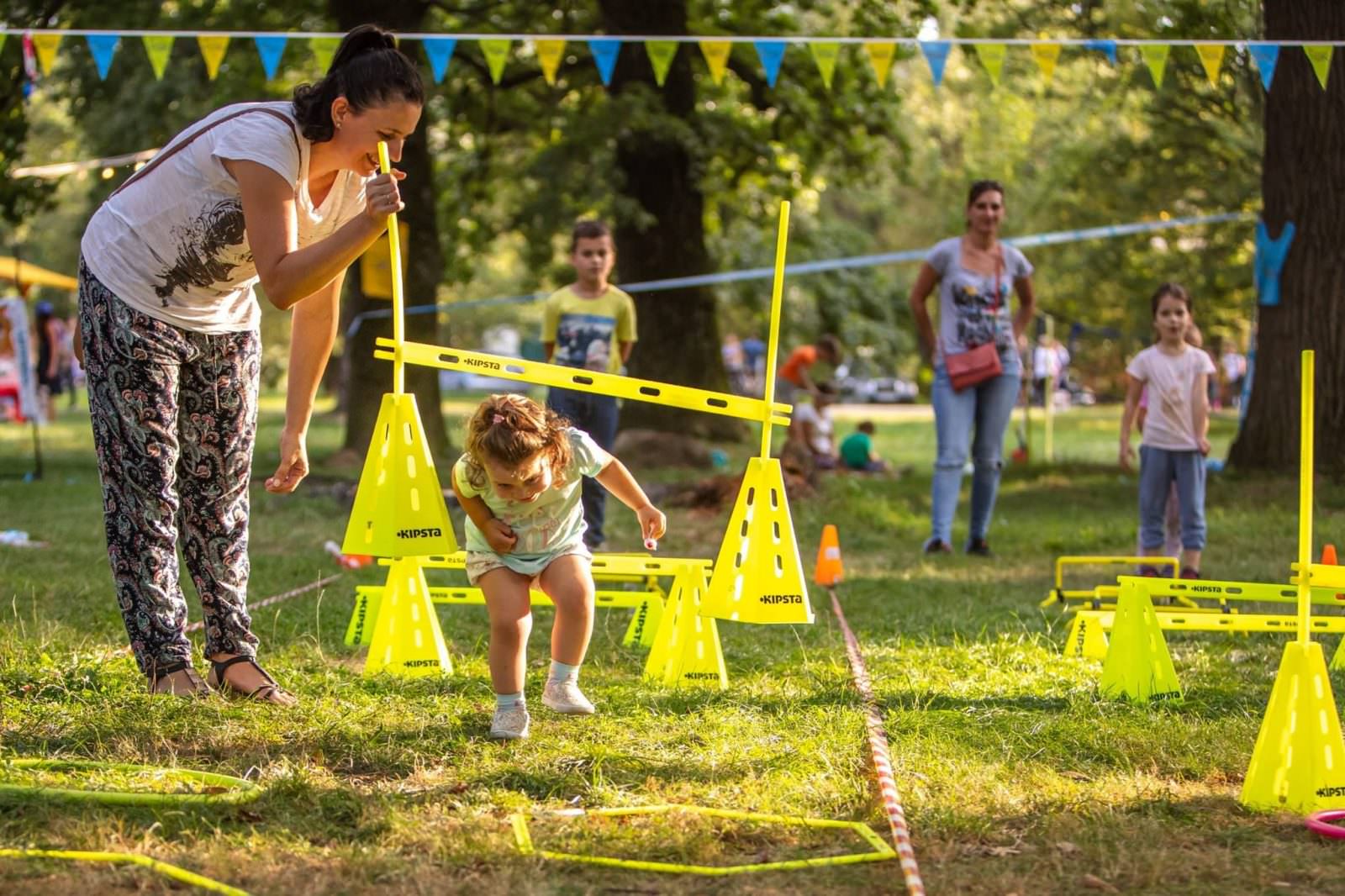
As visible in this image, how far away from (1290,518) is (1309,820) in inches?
283

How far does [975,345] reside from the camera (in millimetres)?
8531

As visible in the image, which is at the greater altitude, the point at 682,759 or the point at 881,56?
the point at 881,56

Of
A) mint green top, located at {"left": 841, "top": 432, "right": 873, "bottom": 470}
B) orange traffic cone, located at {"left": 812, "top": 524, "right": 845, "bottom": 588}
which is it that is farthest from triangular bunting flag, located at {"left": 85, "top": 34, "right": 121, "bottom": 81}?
mint green top, located at {"left": 841, "top": 432, "right": 873, "bottom": 470}

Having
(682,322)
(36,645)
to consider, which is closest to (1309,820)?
(36,645)

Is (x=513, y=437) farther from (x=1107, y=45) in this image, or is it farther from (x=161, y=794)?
(x=1107, y=45)

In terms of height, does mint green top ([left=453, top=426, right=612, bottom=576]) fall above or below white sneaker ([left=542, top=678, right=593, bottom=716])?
above

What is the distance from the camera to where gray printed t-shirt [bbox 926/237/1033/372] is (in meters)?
8.54

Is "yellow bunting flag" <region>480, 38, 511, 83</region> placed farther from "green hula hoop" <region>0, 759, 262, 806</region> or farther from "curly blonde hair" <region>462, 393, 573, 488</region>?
"green hula hoop" <region>0, 759, 262, 806</region>

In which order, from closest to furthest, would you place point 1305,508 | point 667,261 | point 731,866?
point 731,866
point 1305,508
point 667,261

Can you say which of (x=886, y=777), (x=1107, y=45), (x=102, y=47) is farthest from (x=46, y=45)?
(x=886, y=777)

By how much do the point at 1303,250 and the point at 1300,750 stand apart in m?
8.66

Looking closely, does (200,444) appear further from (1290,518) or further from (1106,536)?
(1290,518)

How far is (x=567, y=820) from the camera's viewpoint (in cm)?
344

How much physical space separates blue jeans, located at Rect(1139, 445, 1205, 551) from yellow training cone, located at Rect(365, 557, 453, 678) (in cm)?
406
